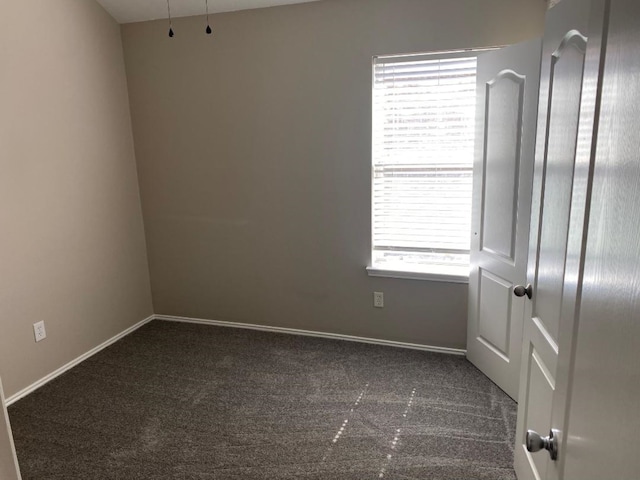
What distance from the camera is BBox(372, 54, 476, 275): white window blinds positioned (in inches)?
116

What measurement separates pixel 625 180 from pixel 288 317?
3.10 meters

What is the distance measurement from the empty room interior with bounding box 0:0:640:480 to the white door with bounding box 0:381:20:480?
1 cm

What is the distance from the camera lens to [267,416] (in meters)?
2.54

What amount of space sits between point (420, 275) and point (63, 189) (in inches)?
101

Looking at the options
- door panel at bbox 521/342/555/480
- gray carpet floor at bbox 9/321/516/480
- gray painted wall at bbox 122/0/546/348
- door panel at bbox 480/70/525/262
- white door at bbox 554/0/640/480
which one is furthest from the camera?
gray painted wall at bbox 122/0/546/348

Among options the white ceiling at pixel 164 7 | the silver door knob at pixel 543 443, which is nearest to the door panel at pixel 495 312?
the silver door knob at pixel 543 443

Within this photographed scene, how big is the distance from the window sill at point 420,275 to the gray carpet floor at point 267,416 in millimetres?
560

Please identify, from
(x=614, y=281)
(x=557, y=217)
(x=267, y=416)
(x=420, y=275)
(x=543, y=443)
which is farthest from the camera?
(x=420, y=275)

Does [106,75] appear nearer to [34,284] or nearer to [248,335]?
[34,284]

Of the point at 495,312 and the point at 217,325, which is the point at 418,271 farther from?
the point at 217,325

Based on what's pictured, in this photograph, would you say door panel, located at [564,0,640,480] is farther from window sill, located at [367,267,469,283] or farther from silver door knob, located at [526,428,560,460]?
window sill, located at [367,267,469,283]

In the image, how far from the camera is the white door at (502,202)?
2.33 metres

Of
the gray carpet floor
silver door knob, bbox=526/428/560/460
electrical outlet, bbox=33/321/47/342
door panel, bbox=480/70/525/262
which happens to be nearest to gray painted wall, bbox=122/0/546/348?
the gray carpet floor

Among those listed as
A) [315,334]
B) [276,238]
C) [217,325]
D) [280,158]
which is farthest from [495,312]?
[217,325]
